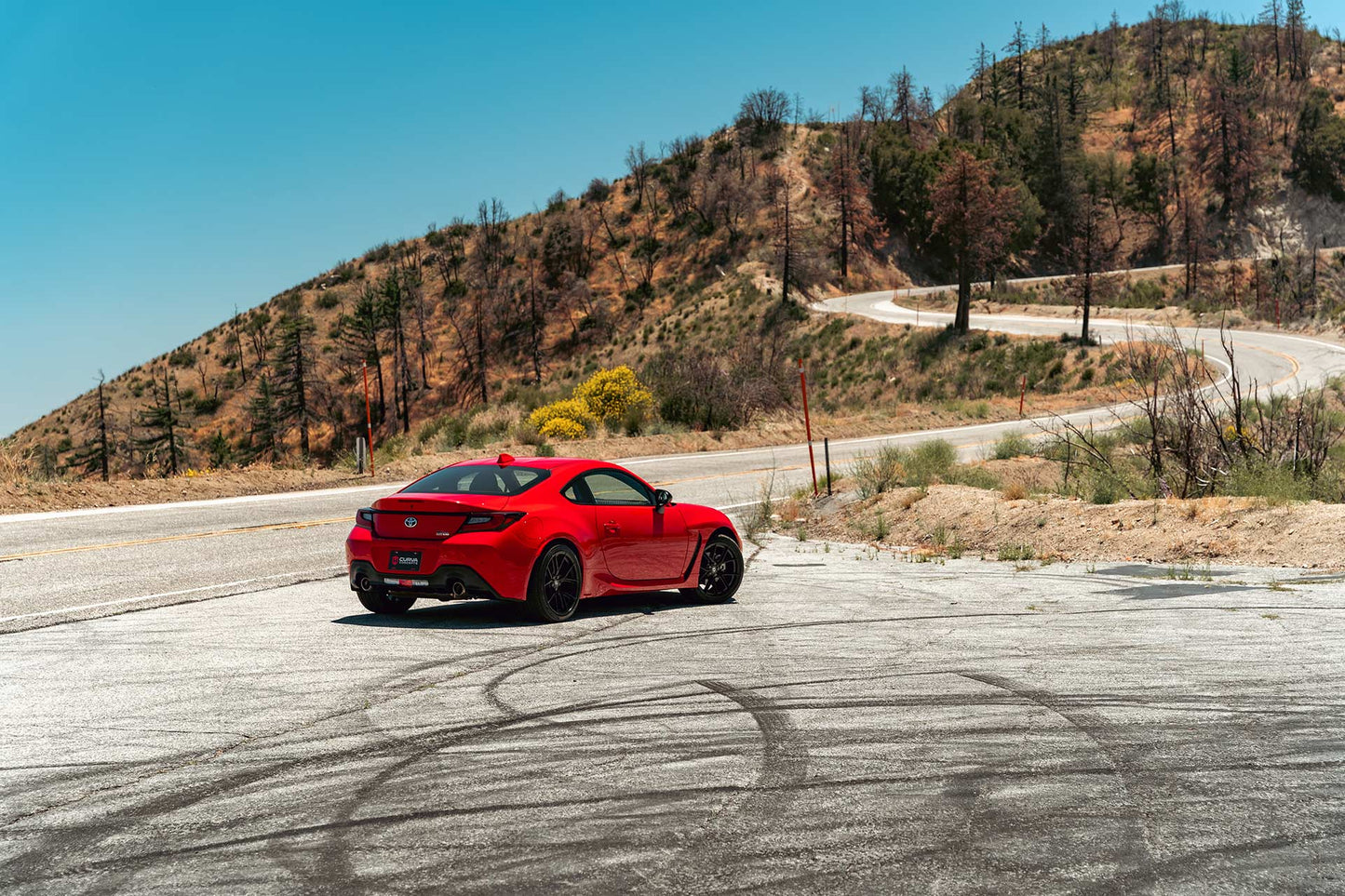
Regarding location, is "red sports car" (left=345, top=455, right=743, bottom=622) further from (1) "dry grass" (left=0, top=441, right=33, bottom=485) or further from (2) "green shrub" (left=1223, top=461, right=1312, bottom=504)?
(1) "dry grass" (left=0, top=441, right=33, bottom=485)

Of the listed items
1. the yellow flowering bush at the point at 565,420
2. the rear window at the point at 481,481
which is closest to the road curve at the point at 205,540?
the rear window at the point at 481,481

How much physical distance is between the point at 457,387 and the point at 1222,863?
302 feet

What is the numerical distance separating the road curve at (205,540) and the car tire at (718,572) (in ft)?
14.9

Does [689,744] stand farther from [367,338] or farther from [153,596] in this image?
[367,338]

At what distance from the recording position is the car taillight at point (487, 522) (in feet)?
31.4

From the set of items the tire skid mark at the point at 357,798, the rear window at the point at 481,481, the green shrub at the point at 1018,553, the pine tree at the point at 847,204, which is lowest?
the green shrub at the point at 1018,553

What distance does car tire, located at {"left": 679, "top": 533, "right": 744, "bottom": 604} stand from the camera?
452 inches

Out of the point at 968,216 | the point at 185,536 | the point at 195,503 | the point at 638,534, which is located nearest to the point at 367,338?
the point at 968,216

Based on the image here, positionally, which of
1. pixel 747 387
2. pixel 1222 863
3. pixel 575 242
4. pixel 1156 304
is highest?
pixel 575 242

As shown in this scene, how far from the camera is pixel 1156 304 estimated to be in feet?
264

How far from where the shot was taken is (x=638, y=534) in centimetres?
1078

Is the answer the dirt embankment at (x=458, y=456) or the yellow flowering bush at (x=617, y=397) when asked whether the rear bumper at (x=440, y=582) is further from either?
the yellow flowering bush at (x=617, y=397)

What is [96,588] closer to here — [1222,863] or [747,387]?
[1222,863]

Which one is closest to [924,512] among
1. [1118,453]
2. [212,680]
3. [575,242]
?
[1118,453]
